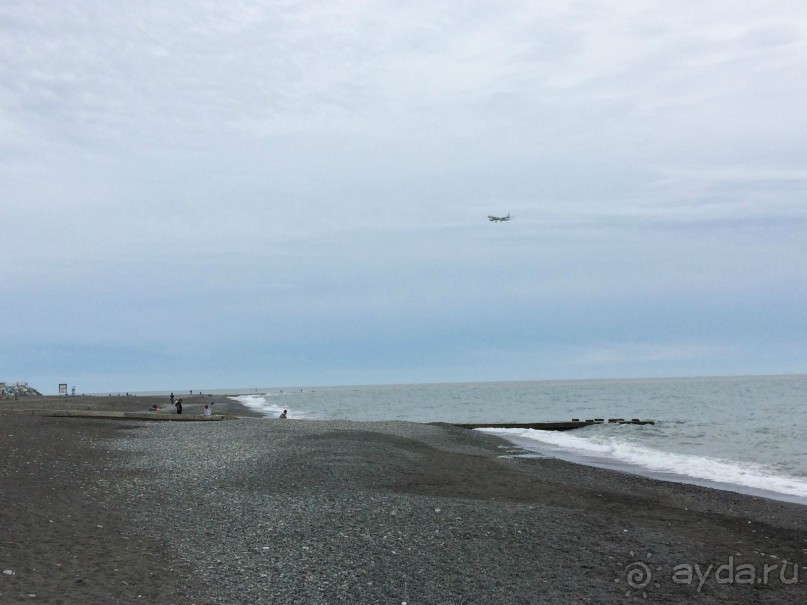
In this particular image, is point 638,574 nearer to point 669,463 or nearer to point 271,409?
point 669,463

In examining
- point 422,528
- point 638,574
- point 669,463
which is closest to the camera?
point 638,574

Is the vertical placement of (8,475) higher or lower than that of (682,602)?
higher

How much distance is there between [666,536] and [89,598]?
12555mm

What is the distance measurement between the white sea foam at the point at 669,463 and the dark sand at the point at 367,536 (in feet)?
13.6

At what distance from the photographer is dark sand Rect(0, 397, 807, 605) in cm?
1155

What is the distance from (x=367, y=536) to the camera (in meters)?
14.6

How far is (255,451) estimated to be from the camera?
28891 mm

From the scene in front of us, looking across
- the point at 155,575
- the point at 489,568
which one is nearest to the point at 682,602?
the point at 489,568

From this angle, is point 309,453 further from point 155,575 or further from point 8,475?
point 155,575

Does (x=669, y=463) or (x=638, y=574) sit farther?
(x=669, y=463)

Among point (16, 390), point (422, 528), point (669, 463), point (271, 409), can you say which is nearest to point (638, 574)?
point (422, 528)

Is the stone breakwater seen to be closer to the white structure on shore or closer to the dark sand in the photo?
the dark sand

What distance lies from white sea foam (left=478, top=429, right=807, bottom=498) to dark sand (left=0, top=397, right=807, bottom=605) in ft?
13.6

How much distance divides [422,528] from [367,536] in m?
1.50
